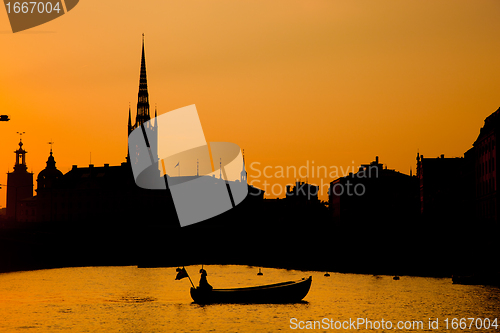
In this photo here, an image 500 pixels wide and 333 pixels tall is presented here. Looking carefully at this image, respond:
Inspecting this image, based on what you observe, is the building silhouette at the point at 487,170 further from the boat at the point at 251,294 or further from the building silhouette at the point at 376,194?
the boat at the point at 251,294

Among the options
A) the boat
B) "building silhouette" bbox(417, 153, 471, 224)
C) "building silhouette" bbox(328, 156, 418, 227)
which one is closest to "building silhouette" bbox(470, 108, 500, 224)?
"building silhouette" bbox(417, 153, 471, 224)

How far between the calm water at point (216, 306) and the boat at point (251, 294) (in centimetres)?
120

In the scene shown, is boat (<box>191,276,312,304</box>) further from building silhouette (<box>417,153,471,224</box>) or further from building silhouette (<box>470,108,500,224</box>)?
building silhouette (<box>417,153,471,224</box>)

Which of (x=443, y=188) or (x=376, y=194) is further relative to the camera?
(x=376, y=194)

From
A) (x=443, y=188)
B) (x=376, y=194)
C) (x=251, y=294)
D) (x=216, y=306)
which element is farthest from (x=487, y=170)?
(x=251, y=294)

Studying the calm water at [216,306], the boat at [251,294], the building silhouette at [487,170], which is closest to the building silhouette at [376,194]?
the building silhouette at [487,170]

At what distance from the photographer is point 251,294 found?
67062 millimetres

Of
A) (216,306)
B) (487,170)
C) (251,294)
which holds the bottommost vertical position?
(216,306)

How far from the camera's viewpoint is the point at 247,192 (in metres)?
193

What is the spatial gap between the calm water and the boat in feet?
3.95

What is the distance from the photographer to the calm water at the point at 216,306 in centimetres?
6200

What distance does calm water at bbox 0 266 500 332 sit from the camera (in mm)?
62000

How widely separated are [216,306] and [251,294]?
710 cm

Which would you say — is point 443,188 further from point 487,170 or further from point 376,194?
point 376,194
